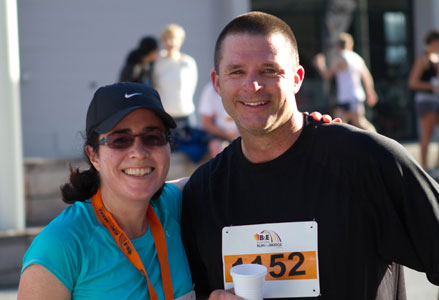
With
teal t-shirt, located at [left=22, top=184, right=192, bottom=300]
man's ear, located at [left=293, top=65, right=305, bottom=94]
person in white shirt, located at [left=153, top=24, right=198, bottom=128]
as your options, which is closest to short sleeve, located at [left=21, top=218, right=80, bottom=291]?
teal t-shirt, located at [left=22, top=184, right=192, bottom=300]

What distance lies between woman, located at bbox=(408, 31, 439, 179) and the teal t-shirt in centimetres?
649

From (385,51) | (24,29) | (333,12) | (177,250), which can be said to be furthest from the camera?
(385,51)

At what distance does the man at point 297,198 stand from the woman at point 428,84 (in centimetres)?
611

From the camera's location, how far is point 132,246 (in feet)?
7.59

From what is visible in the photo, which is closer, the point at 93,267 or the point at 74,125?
the point at 93,267

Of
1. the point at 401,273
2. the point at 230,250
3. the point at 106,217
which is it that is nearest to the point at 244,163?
the point at 230,250

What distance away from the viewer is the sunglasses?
7.60 ft

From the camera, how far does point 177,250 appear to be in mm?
2514

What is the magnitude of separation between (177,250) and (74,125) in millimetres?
6971

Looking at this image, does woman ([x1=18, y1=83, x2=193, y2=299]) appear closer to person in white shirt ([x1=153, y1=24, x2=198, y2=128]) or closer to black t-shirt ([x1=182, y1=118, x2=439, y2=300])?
black t-shirt ([x1=182, y1=118, x2=439, y2=300])

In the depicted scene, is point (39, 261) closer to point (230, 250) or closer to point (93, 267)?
point (93, 267)

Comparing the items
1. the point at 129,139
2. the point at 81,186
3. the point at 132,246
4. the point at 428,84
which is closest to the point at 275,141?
the point at 129,139

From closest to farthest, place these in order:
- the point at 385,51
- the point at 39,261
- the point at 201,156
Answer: the point at 39,261, the point at 201,156, the point at 385,51

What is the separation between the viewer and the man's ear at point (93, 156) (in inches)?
95.2
